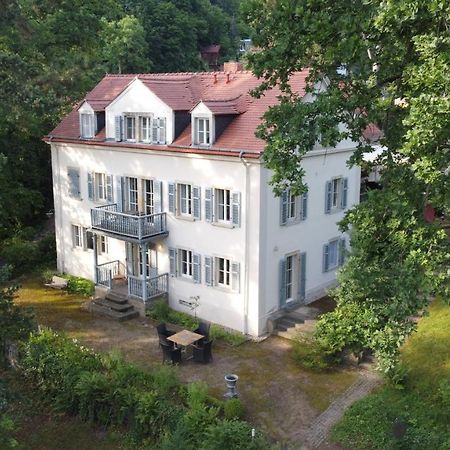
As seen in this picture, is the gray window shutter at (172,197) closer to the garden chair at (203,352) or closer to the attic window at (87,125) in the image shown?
the attic window at (87,125)

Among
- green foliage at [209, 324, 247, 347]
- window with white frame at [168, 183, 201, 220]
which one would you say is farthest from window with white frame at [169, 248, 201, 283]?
green foliage at [209, 324, 247, 347]

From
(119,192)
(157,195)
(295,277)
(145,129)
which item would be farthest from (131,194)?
(295,277)

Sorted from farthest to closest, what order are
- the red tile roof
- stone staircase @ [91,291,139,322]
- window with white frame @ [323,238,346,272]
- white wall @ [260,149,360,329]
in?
window with white frame @ [323,238,346,272] → stone staircase @ [91,291,139,322] → the red tile roof → white wall @ [260,149,360,329]

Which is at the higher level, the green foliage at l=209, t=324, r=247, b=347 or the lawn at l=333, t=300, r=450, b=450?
the lawn at l=333, t=300, r=450, b=450

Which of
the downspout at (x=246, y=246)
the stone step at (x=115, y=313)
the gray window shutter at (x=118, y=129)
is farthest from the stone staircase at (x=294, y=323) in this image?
the gray window shutter at (x=118, y=129)

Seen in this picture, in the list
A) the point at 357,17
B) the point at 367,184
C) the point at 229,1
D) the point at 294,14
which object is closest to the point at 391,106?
the point at 357,17

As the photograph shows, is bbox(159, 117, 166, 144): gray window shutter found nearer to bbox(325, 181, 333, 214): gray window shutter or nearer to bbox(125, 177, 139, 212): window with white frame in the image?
bbox(125, 177, 139, 212): window with white frame
